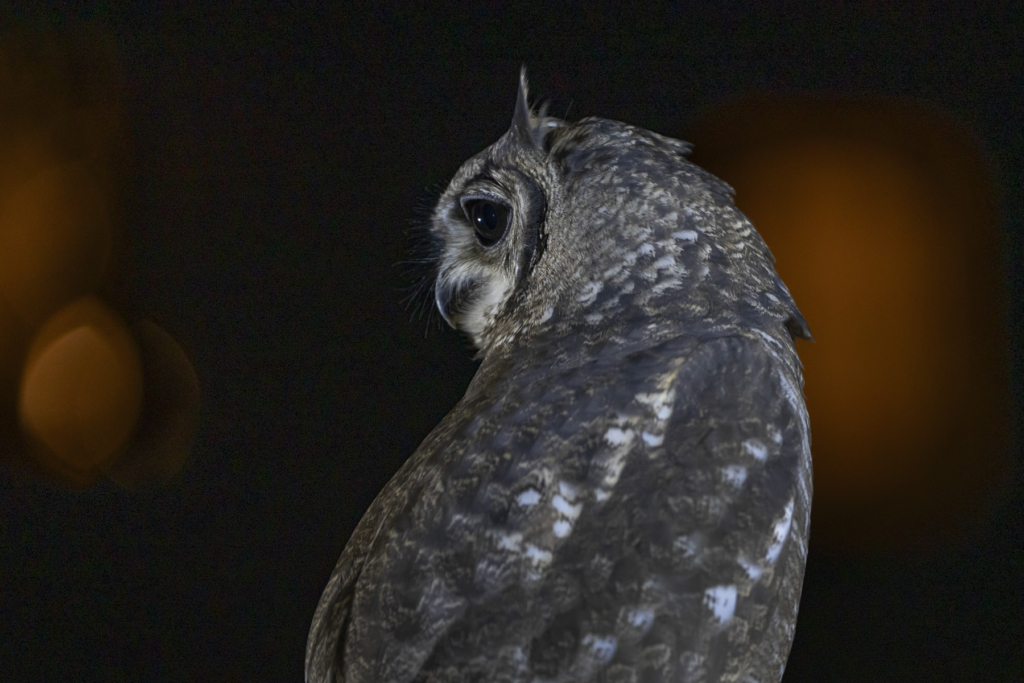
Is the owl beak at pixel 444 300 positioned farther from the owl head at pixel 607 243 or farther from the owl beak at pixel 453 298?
the owl head at pixel 607 243

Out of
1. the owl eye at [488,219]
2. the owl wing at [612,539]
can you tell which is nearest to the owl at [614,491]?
the owl wing at [612,539]

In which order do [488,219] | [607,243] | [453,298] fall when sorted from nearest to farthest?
[607,243] → [488,219] → [453,298]

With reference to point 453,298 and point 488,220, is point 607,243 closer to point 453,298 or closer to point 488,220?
point 488,220

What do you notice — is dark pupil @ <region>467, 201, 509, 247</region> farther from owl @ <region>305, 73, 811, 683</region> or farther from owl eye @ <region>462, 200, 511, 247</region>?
owl @ <region>305, 73, 811, 683</region>

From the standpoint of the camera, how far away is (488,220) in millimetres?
1670

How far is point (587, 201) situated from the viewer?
142 cm

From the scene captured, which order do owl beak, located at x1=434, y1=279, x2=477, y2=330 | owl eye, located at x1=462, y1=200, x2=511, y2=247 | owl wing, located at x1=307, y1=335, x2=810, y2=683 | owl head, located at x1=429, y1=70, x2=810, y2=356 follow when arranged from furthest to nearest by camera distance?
owl beak, located at x1=434, y1=279, x2=477, y2=330, owl eye, located at x1=462, y1=200, x2=511, y2=247, owl head, located at x1=429, y1=70, x2=810, y2=356, owl wing, located at x1=307, y1=335, x2=810, y2=683

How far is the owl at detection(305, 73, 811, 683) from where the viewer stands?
1097mm

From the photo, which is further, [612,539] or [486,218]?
[486,218]

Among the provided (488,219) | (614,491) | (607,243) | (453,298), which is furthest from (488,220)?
(614,491)

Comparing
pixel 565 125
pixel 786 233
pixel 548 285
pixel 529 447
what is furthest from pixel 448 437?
pixel 786 233

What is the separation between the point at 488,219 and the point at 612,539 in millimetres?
828

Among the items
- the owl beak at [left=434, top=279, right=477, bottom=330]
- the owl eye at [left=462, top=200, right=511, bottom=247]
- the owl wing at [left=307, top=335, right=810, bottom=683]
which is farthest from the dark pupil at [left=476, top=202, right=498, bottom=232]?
the owl wing at [left=307, top=335, right=810, bottom=683]

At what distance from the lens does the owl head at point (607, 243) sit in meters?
1.32
